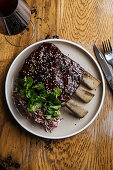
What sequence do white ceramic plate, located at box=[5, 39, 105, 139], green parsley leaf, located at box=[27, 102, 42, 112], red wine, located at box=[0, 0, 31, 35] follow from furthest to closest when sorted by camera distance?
1. white ceramic plate, located at box=[5, 39, 105, 139]
2. green parsley leaf, located at box=[27, 102, 42, 112]
3. red wine, located at box=[0, 0, 31, 35]

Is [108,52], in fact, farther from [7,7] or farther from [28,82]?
[7,7]

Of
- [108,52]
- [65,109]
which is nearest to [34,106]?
[65,109]

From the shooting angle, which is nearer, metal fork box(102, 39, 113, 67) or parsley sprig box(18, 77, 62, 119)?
parsley sprig box(18, 77, 62, 119)

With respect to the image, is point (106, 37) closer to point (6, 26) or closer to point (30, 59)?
point (30, 59)

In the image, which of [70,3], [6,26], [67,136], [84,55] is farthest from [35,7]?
[67,136]

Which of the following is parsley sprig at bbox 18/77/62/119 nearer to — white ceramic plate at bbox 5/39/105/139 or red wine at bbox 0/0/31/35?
white ceramic plate at bbox 5/39/105/139

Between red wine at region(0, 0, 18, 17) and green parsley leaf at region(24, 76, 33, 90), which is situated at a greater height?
red wine at region(0, 0, 18, 17)

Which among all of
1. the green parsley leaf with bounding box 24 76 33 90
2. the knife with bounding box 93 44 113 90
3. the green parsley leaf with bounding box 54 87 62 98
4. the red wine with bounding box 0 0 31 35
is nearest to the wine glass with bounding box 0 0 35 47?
the red wine with bounding box 0 0 31 35
